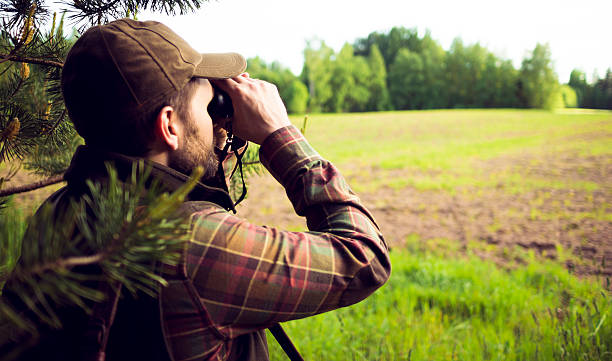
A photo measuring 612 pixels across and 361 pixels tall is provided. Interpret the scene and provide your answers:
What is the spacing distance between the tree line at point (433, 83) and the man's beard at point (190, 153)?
42.3 metres

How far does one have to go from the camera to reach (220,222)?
100cm

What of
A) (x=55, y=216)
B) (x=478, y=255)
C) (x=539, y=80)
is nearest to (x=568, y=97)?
→ (x=539, y=80)

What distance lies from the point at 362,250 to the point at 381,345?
1.96m

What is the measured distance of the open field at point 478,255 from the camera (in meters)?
2.72

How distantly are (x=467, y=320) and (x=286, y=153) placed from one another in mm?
2736

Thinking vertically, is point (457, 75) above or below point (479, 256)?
above

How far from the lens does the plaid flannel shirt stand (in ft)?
3.11

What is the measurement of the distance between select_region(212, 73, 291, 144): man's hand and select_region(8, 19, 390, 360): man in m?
0.09

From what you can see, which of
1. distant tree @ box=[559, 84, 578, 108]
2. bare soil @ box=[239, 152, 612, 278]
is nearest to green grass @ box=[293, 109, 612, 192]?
bare soil @ box=[239, 152, 612, 278]

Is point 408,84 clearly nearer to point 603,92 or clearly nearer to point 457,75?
point 457,75

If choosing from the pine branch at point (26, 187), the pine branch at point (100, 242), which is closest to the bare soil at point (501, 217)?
the pine branch at point (26, 187)

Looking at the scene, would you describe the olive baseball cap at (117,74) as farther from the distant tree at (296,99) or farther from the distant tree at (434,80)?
the distant tree at (434,80)

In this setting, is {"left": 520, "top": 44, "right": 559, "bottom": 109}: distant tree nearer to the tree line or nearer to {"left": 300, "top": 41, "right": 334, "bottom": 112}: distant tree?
the tree line

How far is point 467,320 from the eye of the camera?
3197 mm
